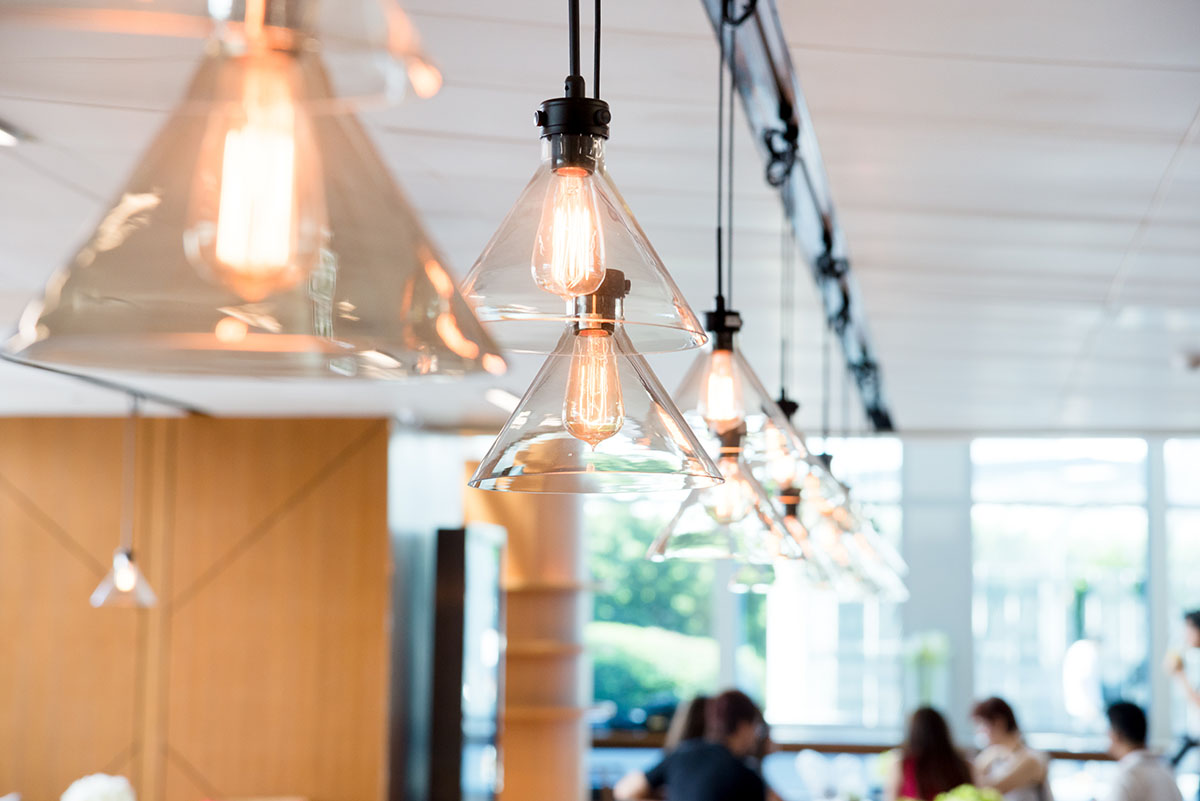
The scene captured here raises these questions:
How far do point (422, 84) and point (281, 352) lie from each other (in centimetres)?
14

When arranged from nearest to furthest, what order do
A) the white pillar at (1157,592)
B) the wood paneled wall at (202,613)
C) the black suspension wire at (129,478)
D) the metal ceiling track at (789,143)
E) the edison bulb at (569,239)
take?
the edison bulb at (569,239)
the metal ceiling track at (789,143)
the wood paneled wall at (202,613)
the black suspension wire at (129,478)
the white pillar at (1157,592)

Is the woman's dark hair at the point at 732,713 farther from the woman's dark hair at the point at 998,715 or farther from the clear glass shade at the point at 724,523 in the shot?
the clear glass shade at the point at 724,523

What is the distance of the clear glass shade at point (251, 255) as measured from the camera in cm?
53

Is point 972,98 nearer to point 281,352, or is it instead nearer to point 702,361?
point 702,361

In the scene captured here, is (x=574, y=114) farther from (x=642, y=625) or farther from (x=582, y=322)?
(x=642, y=625)

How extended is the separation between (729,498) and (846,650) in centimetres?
887

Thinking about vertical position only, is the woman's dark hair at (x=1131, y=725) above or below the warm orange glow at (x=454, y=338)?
below

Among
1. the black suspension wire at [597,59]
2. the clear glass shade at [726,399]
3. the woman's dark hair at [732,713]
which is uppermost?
the black suspension wire at [597,59]

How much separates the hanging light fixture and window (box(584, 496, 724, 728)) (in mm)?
9266

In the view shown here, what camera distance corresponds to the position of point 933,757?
4777 mm

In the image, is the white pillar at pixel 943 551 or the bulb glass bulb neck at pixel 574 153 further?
the white pillar at pixel 943 551

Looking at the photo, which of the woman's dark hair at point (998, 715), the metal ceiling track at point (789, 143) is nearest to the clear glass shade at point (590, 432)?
the metal ceiling track at point (789, 143)

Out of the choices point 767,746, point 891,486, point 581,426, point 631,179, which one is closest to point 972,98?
point 631,179

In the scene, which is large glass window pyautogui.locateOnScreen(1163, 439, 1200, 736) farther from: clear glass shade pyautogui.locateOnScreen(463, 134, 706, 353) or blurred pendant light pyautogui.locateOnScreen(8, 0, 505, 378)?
blurred pendant light pyautogui.locateOnScreen(8, 0, 505, 378)
